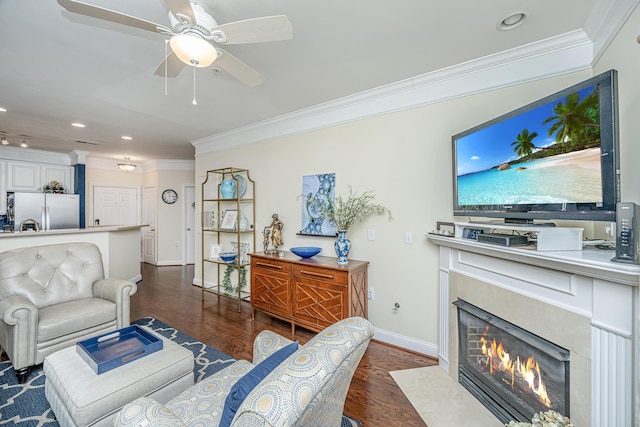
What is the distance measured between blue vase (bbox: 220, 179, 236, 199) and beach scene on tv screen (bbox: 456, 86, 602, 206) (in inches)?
123

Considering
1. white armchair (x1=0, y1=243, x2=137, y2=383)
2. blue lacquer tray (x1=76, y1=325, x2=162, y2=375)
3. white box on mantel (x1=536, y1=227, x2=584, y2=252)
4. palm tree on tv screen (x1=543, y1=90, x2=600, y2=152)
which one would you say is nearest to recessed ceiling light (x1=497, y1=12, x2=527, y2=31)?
palm tree on tv screen (x1=543, y1=90, x2=600, y2=152)

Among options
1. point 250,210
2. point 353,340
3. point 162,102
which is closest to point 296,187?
point 250,210

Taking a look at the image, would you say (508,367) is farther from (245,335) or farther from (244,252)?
(244,252)

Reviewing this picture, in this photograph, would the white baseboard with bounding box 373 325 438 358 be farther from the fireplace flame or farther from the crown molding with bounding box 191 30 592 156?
the crown molding with bounding box 191 30 592 156

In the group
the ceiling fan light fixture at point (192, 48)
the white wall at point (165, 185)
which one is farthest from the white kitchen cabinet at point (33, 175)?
the ceiling fan light fixture at point (192, 48)

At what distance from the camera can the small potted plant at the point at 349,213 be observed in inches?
111

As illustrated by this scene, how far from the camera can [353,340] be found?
0.98 meters

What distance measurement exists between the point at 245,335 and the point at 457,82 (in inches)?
129

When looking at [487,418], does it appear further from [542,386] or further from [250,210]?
[250,210]

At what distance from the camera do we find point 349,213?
9.47 feet

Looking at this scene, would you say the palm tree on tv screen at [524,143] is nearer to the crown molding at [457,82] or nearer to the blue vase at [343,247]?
the crown molding at [457,82]

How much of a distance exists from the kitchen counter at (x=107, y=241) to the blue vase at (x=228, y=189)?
5.42 feet

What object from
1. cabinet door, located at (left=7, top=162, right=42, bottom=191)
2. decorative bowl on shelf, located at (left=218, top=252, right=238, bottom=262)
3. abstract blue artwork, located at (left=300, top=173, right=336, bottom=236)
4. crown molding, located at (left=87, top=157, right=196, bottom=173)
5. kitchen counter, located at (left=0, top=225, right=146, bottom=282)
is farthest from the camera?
crown molding, located at (left=87, top=157, right=196, bottom=173)

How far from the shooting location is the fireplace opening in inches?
56.3
